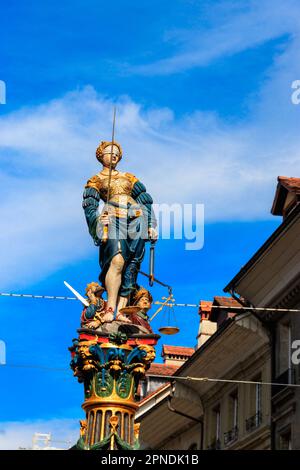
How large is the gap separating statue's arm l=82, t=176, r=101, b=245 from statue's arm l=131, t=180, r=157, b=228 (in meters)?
0.54

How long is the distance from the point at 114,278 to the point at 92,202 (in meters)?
1.34

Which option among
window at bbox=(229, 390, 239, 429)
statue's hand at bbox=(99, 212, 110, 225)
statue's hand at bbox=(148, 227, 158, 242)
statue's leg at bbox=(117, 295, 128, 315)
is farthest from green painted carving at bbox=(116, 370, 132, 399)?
window at bbox=(229, 390, 239, 429)

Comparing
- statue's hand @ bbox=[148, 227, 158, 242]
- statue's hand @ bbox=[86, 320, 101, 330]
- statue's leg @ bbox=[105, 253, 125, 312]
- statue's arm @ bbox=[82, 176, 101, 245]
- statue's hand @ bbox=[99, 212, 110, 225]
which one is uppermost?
statue's arm @ bbox=[82, 176, 101, 245]

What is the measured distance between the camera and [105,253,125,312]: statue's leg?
16391 millimetres

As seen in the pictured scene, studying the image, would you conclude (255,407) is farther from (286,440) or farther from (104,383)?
(104,383)

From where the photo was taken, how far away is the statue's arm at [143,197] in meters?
17.2

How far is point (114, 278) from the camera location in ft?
54.3

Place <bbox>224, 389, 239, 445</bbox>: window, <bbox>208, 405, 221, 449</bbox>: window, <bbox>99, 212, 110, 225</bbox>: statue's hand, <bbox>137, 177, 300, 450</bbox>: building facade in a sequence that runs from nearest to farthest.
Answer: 1. <bbox>99, 212, 110, 225</bbox>: statue's hand
2. <bbox>137, 177, 300, 450</bbox>: building facade
3. <bbox>224, 389, 239, 445</bbox>: window
4. <bbox>208, 405, 221, 449</bbox>: window

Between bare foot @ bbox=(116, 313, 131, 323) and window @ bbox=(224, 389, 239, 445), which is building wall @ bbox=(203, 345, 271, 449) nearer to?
window @ bbox=(224, 389, 239, 445)

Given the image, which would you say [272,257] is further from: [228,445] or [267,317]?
[228,445]

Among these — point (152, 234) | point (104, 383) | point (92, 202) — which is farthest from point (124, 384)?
point (92, 202)

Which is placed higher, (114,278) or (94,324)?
(114,278)

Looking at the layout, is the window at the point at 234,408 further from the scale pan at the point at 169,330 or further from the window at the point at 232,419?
the scale pan at the point at 169,330

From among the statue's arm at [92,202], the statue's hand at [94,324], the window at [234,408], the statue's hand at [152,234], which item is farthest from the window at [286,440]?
the statue's hand at [94,324]
